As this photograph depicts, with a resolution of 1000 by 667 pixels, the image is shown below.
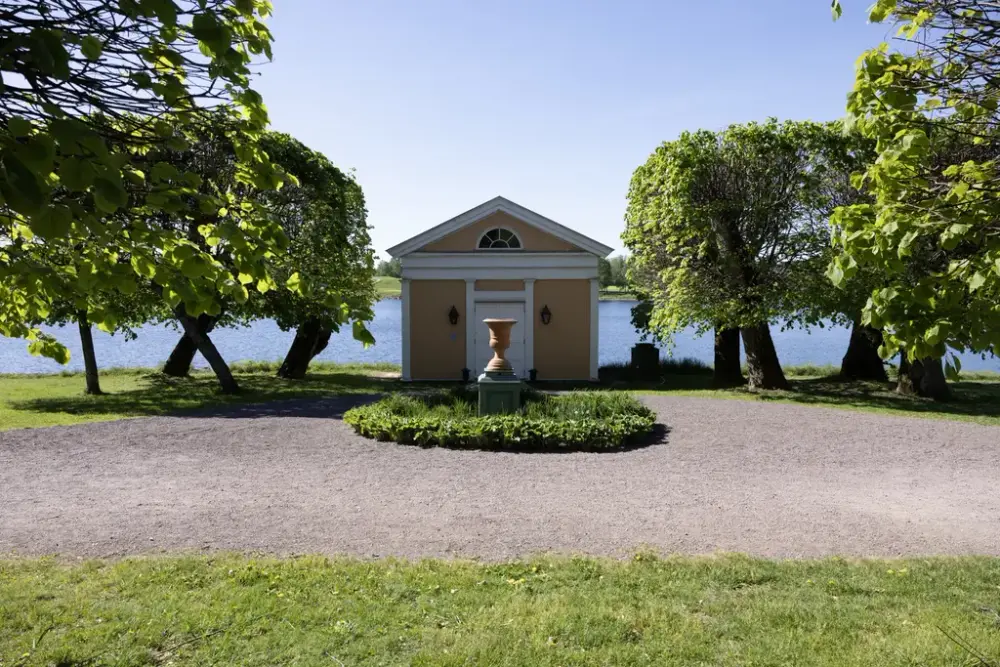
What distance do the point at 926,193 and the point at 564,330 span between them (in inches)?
701

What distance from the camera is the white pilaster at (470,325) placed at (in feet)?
73.7

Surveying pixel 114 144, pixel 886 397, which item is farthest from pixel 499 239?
pixel 114 144

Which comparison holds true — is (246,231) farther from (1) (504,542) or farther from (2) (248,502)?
(2) (248,502)

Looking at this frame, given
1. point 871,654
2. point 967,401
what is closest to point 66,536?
point 871,654

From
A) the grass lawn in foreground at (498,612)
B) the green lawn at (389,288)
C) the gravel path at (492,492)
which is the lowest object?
the grass lawn in foreground at (498,612)

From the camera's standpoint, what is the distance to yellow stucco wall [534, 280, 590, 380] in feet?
73.8

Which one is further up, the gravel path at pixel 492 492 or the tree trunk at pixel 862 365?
the tree trunk at pixel 862 365

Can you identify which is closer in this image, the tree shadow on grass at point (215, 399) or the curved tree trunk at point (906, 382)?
the tree shadow on grass at point (215, 399)

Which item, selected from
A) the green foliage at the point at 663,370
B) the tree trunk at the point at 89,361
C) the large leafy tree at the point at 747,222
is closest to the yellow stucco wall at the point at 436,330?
the green foliage at the point at 663,370

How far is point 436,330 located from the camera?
22609 millimetres

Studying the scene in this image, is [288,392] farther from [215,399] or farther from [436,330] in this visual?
[436,330]

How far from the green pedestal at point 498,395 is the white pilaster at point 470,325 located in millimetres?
9250

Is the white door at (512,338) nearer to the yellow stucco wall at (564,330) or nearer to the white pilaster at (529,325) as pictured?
the white pilaster at (529,325)

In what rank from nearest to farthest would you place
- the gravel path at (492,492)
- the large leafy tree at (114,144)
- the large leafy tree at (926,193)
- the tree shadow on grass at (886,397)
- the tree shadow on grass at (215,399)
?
1. the large leafy tree at (114,144)
2. the large leafy tree at (926,193)
3. the gravel path at (492,492)
4. the tree shadow on grass at (215,399)
5. the tree shadow on grass at (886,397)
